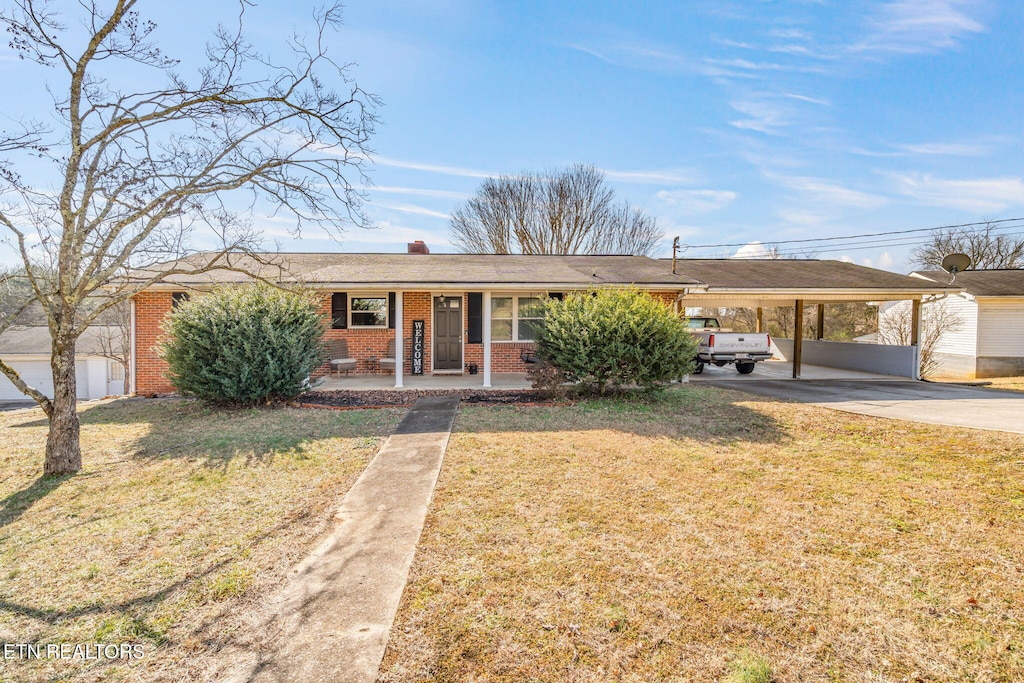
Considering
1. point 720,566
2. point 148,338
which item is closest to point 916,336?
point 720,566

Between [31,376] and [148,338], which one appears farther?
[31,376]

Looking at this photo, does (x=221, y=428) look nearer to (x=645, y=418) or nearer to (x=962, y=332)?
(x=645, y=418)

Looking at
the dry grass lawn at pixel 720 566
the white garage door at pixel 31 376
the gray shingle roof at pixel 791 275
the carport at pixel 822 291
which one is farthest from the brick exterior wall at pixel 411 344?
the white garage door at pixel 31 376

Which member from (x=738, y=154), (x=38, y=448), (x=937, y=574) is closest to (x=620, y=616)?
(x=937, y=574)

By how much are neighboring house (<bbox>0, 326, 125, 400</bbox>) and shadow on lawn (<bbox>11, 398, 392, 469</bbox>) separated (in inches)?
819

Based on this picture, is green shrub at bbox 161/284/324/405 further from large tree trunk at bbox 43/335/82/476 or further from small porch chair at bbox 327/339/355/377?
small porch chair at bbox 327/339/355/377

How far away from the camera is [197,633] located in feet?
8.87

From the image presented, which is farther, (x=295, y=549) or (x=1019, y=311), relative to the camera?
(x=1019, y=311)

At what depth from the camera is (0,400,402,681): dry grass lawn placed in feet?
8.95

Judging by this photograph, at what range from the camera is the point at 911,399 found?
10477 millimetres

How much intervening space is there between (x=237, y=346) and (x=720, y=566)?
8.32 meters

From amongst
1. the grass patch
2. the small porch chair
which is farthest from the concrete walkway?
the small porch chair

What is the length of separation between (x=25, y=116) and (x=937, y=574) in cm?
1064

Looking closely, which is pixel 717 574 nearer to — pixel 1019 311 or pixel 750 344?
pixel 750 344
